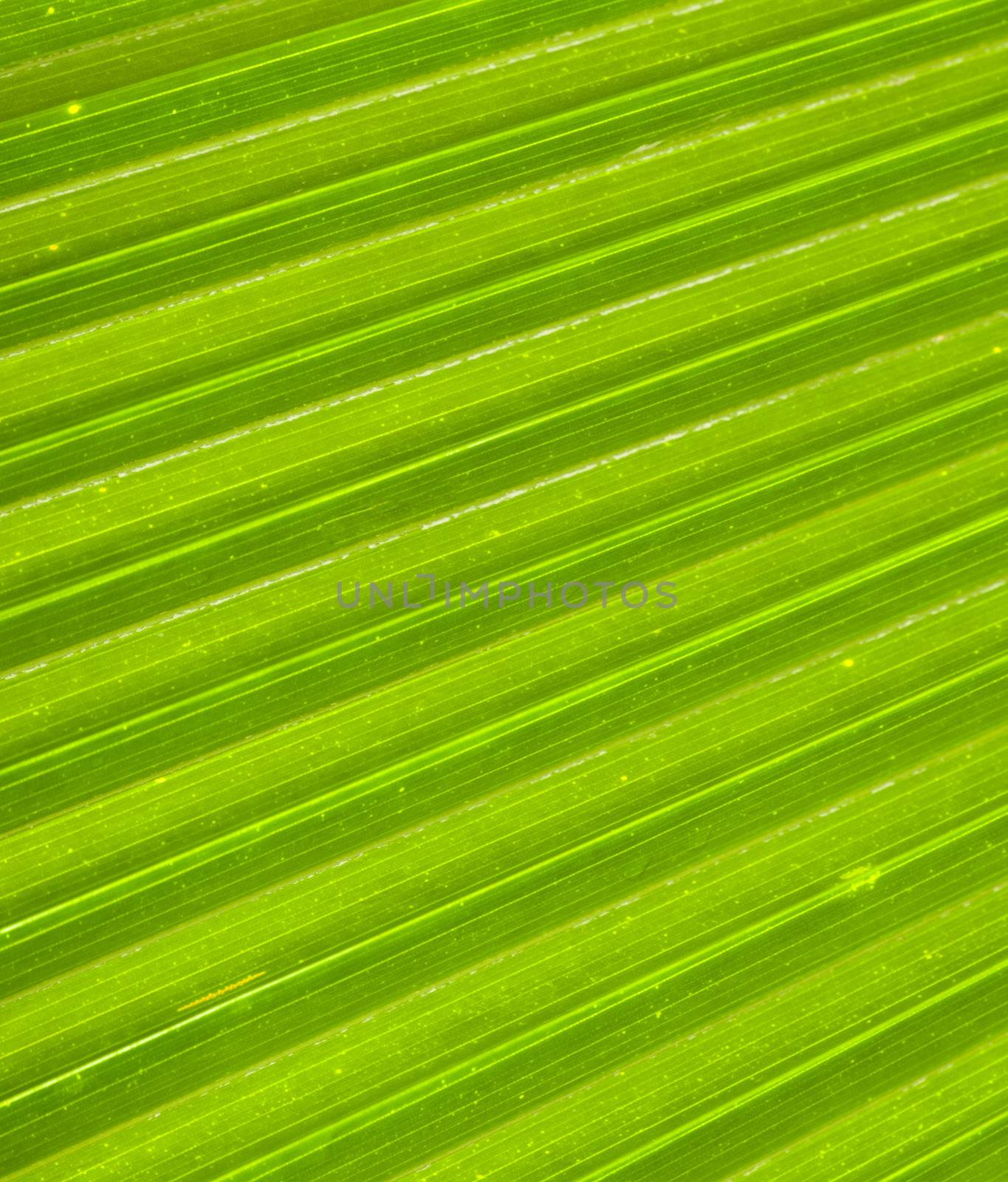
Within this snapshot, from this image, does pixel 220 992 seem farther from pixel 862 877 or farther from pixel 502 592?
pixel 862 877

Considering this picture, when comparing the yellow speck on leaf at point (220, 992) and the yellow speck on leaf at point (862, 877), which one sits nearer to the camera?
the yellow speck on leaf at point (220, 992)

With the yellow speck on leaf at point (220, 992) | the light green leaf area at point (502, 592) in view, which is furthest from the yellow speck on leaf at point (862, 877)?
the yellow speck on leaf at point (220, 992)

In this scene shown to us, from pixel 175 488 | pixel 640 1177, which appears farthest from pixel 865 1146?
pixel 175 488

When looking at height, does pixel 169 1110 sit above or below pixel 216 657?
below

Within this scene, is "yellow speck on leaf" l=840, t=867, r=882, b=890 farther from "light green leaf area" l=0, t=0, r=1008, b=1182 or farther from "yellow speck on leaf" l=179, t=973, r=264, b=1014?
"yellow speck on leaf" l=179, t=973, r=264, b=1014

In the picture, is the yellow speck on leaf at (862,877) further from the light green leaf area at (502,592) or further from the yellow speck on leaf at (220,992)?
the yellow speck on leaf at (220,992)

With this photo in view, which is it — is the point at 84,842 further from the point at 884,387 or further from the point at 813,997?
the point at 884,387
